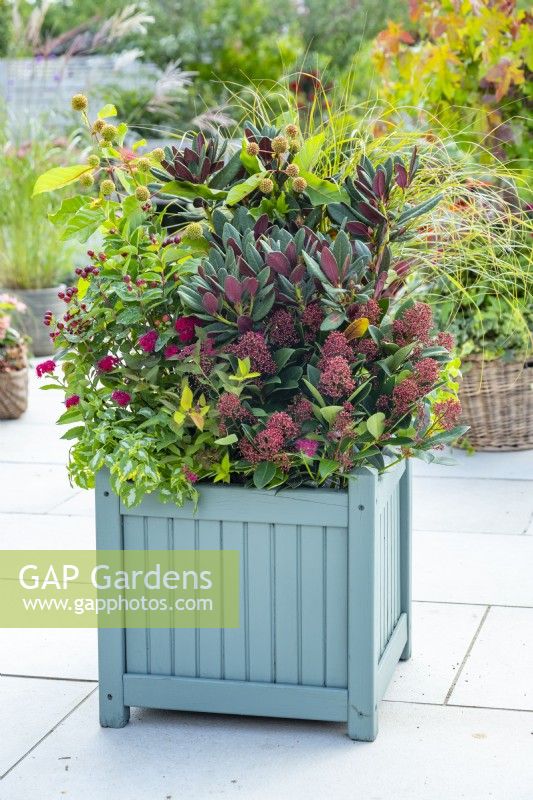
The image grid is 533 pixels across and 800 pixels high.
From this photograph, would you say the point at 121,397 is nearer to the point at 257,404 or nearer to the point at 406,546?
the point at 257,404

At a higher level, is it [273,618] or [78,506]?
[273,618]

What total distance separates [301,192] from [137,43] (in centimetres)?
1526

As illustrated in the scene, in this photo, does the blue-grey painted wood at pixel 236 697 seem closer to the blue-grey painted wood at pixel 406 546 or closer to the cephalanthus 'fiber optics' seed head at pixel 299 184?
the blue-grey painted wood at pixel 406 546

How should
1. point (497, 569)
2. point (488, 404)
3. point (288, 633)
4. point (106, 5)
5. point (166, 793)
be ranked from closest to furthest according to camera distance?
point (166, 793) → point (288, 633) → point (497, 569) → point (488, 404) → point (106, 5)

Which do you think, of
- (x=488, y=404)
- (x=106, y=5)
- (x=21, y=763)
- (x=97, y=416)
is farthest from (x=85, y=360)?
(x=106, y=5)

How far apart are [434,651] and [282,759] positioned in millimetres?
722

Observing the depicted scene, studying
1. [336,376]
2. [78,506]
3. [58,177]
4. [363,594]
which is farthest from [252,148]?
[78,506]

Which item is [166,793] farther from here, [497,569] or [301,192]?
[497,569]

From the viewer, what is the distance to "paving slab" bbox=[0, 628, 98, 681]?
291 centimetres

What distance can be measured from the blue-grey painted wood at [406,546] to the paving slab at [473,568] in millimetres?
460

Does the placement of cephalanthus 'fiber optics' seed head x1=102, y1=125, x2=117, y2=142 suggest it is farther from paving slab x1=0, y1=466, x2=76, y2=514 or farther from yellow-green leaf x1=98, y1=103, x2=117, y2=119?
paving slab x1=0, y1=466, x2=76, y2=514

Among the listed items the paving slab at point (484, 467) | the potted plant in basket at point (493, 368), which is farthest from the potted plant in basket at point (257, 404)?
the potted plant in basket at point (493, 368)

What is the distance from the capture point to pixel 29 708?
271 centimetres

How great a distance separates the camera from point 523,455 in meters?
5.00
